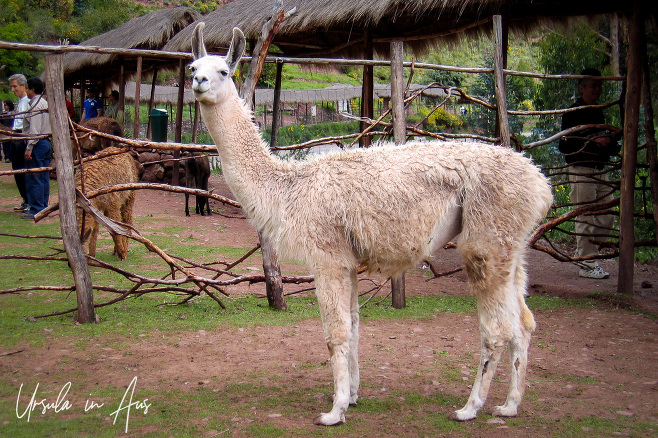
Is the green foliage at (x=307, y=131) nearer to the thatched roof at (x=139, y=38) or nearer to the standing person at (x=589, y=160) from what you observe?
the thatched roof at (x=139, y=38)

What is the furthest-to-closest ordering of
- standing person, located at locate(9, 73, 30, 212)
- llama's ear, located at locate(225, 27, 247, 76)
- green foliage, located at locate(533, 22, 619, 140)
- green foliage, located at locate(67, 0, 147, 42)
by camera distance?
green foliage, located at locate(67, 0, 147, 42), green foliage, located at locate(533, 22, 619, 140), standing person, located at locate(9, 73, 30, 212), llama's ear, located at locate(225, 27, 247, 76)

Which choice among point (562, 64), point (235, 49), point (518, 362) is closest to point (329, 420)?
point (518, 362)

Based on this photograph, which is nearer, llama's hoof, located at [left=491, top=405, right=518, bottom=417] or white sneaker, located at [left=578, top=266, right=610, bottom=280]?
llama's hoof, located at [left=491, top=405, right=518, bottom=417]

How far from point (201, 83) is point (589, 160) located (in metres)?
5.45

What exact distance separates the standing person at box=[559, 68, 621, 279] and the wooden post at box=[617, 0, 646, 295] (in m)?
0.59

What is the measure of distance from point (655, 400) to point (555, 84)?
1084 centimetres

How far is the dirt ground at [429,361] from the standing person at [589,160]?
1485 millimetres

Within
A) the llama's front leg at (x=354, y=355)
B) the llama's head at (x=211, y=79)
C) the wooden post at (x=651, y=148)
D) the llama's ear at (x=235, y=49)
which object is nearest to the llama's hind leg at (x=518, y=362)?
the llama's front leg at (x=354, y=355)

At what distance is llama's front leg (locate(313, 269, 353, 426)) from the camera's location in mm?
3439

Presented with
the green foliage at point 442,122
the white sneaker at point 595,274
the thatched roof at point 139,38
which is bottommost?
the white sneaker at point 595,274

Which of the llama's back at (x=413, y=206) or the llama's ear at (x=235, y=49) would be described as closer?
the llama's back at (x=413, y=206)

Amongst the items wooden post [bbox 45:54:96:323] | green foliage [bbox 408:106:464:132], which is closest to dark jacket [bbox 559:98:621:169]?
wooden post [bbox 45:54:96:323]

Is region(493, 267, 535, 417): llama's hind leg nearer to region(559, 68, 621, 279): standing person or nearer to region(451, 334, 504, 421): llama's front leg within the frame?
region(451, 334, 504, 421): llama's front leg

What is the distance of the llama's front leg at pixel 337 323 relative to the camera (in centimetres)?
344
